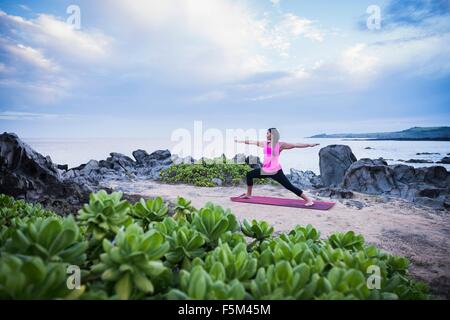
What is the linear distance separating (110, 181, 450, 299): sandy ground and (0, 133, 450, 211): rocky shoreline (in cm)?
82

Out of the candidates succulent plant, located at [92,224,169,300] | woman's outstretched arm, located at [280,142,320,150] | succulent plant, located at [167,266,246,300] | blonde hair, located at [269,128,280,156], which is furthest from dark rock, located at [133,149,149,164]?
succulent plant, located at [167,266,246,300]

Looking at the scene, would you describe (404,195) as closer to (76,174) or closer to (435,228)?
(435,228)

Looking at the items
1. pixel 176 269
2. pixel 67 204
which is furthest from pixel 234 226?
pixel 67 204

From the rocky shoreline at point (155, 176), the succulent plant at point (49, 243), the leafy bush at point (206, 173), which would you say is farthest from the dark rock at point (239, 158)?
the succulent plant at point (49, 243)

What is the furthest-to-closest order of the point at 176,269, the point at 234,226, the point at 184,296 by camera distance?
1. the point at 234,226
2. the point at 176,269
3. the point at 184,296

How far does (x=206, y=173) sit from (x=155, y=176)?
8.63ft

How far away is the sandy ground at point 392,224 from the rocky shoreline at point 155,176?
82cm

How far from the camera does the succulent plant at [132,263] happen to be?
1.15m

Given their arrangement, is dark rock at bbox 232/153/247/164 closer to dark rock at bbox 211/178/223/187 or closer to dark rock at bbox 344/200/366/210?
dark rock at bbox 211/178/223/187

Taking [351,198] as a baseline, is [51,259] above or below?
above

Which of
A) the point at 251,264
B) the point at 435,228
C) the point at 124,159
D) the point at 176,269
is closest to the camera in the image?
the point at 251,264

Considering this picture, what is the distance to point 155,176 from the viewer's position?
45.4 ft

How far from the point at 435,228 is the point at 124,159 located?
560 inches

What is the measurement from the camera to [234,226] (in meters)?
1.92
